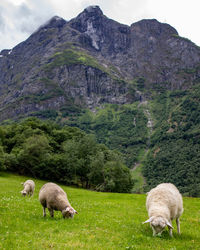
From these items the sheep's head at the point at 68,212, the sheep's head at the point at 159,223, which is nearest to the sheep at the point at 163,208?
the sheep's head at the point at 159,223

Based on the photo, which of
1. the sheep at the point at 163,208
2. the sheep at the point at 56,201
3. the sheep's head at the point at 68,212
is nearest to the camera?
the sheep at the point at 163,208

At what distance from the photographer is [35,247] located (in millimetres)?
9180

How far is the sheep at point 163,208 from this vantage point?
11375mm

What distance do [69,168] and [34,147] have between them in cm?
1426

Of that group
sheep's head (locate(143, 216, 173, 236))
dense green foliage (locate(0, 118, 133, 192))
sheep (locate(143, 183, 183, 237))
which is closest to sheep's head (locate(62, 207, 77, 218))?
sheep (locate(143, 183, 183, 237))

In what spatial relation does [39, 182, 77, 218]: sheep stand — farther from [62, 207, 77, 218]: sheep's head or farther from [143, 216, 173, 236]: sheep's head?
[143, 216, 173, 236]: sheep's head

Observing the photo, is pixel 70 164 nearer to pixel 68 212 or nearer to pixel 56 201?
pixel 56 201

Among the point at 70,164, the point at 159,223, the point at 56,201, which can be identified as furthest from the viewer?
the point at 70,164

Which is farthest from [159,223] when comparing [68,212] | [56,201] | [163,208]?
[56,201]

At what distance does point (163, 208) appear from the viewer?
1245cm

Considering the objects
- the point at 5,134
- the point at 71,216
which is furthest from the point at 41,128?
the point at 71,216

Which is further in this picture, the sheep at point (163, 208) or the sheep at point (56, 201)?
the sheep at point (56, 201)

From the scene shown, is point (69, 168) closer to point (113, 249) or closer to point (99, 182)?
point (99, 182)

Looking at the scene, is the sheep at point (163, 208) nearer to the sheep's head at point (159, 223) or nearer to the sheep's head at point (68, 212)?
the sheep's head at point (159, 223)
